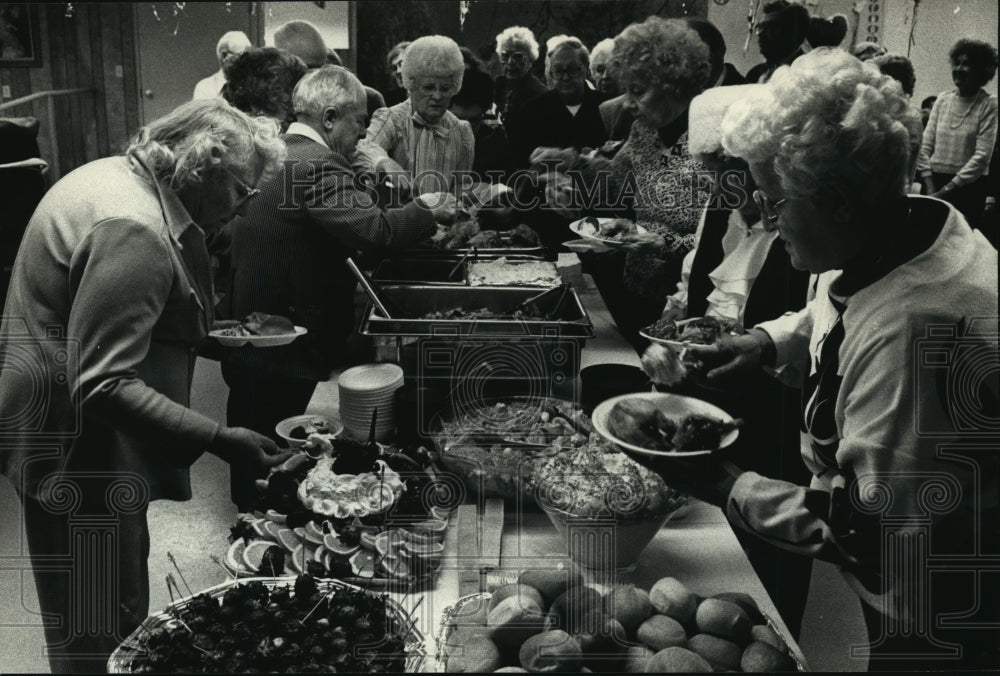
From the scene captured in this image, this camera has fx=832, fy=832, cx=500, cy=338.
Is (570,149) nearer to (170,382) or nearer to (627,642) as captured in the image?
(170,382)

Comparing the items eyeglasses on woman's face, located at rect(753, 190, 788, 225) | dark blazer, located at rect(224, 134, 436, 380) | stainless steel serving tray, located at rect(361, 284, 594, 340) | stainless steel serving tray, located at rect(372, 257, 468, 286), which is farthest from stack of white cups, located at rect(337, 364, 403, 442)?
eyeglasses on woman's face, located at rect(753, 190, 788, 225)

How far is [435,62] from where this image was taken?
270cm

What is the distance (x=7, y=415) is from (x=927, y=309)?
4.50ft

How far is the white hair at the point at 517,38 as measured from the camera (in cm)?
174

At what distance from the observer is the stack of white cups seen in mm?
1760

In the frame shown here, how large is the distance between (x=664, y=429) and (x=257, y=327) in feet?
3.32

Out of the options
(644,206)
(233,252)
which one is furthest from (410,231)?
(644,206)

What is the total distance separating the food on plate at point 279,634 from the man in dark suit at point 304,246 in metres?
1.06

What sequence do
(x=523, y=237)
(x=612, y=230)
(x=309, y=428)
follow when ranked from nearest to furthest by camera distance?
(x=309, y=428) → (x=612, y=230) → (x=523, y=237)

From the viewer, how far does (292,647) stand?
0.99m

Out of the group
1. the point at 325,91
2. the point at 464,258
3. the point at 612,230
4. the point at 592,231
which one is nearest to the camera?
the point at 325,91

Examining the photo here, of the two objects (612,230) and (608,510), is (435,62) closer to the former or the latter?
(612,230)

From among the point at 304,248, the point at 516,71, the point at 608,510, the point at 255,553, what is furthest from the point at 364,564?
the point at 516,71

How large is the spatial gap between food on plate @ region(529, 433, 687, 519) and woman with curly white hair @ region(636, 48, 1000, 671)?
158 mm
